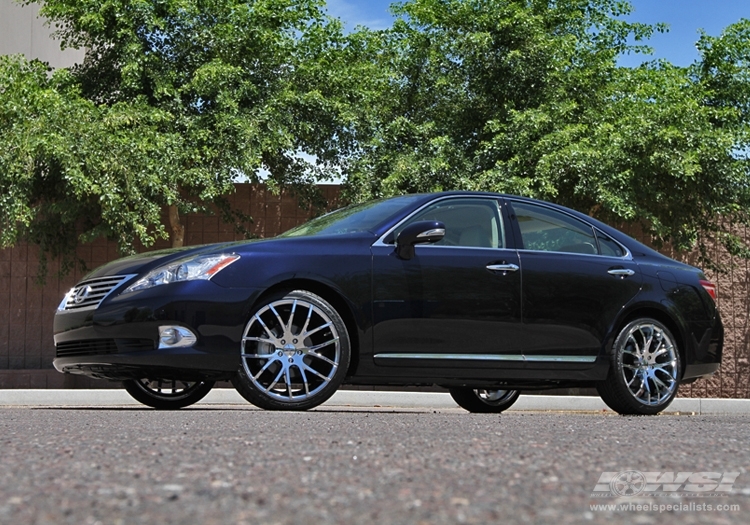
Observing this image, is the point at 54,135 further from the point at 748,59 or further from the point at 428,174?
the point at 748,59

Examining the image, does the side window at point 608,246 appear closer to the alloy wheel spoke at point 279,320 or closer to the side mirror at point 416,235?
the side mirror at point 416,235

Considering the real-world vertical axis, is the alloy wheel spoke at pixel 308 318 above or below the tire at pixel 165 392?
above

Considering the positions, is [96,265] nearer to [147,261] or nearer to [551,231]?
[147,261]

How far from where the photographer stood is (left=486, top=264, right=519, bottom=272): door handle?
7656mm

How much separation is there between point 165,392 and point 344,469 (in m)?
4.63

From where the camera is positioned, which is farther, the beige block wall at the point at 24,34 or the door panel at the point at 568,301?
the beige block wall at the point at 24,34

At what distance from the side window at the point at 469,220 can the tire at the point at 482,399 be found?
1.86 meters

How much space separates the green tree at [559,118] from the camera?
50.8 feet

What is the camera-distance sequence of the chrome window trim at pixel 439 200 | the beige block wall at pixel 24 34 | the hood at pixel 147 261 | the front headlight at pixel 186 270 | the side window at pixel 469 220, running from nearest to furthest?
the front headlight at pixel 186 270 → the hood at pixel 147 261 → the chrome window trim at pixel 439 200 → the side window at pixel 469 220 → the beige block wall at pixel 24 34


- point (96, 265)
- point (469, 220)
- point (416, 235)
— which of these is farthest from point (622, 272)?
point (96, 265)

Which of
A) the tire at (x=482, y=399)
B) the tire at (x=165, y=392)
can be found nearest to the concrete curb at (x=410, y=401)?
the tire at (x=482, y=399)

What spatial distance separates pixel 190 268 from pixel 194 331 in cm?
42

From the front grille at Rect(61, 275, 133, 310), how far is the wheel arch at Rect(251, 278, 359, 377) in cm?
100

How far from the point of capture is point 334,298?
716cm
